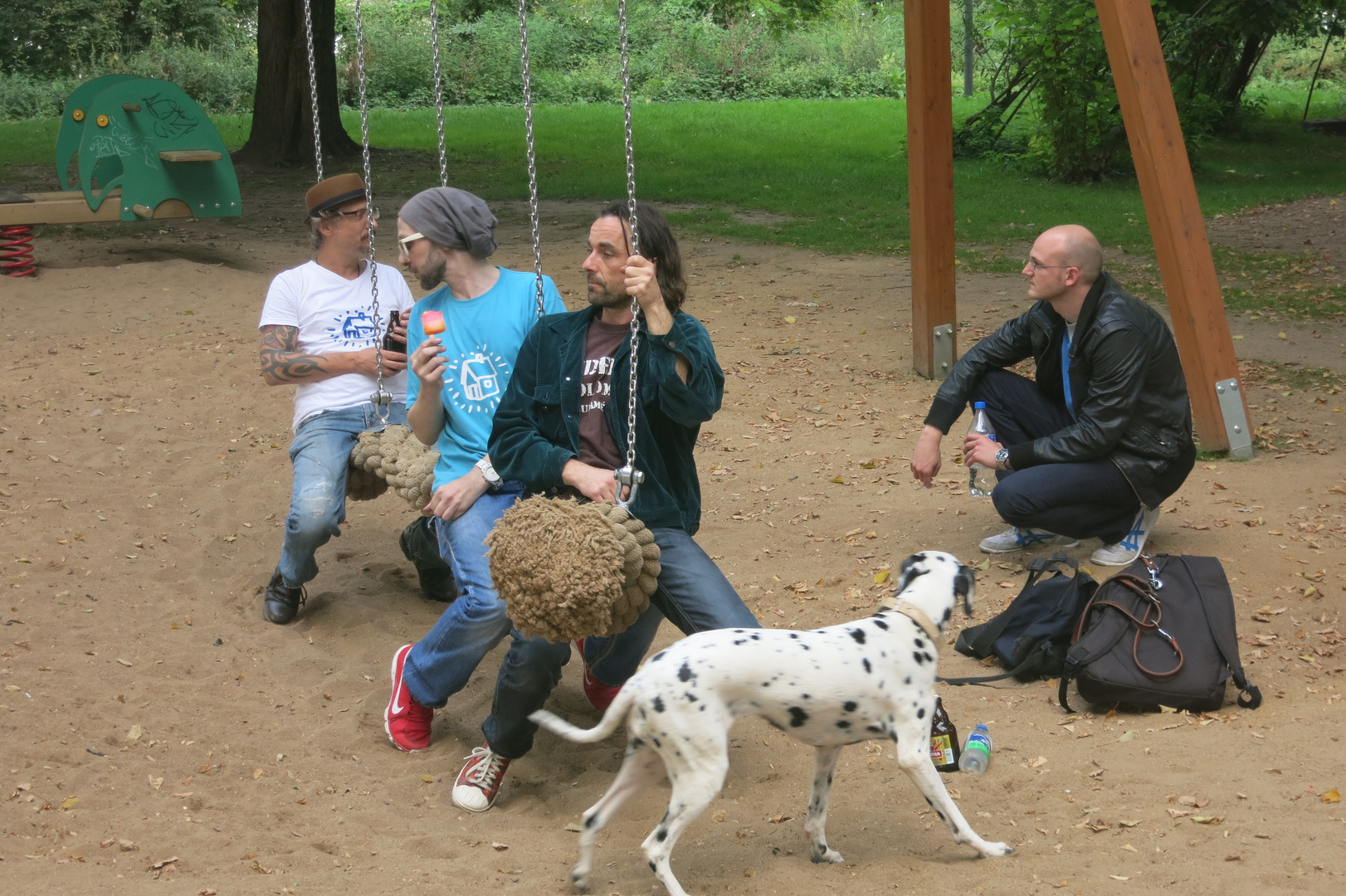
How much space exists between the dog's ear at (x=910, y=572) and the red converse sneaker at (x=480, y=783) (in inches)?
57.9

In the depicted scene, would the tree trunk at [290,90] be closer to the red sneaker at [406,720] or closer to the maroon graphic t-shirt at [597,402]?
the red sneaker at [406,720]

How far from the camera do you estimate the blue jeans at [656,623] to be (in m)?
3.58

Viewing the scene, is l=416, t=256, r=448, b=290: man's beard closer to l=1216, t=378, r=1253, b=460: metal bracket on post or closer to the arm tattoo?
the arm tattoo

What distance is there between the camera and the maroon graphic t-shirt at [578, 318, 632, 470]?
3729mm

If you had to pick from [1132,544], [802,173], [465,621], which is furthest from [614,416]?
[802,173]

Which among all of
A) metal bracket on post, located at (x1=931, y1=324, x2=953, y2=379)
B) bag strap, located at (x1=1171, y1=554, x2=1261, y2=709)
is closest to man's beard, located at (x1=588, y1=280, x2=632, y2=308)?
bag strap, located at (x1=1171, y1=554, x2=1261, y2=709)

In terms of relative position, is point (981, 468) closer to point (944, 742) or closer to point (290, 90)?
point (944, 742)

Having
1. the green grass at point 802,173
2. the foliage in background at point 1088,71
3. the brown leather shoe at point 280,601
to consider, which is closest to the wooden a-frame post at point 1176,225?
the brown leather shoe at point 280,601

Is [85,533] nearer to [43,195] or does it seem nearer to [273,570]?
[273,570]

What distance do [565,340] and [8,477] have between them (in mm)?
4346

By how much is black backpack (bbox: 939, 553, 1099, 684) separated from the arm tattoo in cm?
293

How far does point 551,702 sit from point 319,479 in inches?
53.9

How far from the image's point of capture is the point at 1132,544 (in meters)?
5.17

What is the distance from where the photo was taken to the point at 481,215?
4238 mm
